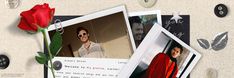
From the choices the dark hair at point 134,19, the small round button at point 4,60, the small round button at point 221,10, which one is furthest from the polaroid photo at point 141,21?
the small round button at point 4,60

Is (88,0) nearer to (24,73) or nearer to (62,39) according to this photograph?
(62,39)

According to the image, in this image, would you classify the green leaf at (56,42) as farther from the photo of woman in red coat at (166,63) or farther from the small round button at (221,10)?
the small round button at (221,10)

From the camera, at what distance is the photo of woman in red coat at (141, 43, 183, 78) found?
33.6 inches

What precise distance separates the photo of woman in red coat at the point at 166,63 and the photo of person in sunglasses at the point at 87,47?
0.32 ft

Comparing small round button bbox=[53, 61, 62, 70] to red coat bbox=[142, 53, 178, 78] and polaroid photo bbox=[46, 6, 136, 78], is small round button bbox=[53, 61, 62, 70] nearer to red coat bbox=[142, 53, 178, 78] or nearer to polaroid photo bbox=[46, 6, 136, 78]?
polaroid photo bbox=[46, 6, 136, 78]

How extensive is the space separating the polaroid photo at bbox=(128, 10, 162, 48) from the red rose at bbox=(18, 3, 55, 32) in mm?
146

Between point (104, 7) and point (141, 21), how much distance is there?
0.24 feet

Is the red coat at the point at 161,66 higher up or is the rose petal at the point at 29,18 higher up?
the rose petal at the point at 29,18

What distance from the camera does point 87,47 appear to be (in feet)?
2.91

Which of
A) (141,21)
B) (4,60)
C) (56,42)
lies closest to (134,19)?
(141,21)

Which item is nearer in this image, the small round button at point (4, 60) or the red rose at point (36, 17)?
the red rose at point (36, 17)

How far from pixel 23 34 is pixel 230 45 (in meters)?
0.39

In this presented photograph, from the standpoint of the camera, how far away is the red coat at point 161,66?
33.6 inches

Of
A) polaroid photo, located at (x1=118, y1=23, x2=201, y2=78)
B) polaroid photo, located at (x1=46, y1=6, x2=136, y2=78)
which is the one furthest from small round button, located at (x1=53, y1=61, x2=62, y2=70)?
polaroid photo, located at (x1=118, y1=23, x2=201, y2=78)
